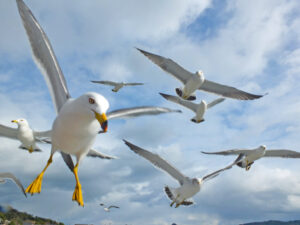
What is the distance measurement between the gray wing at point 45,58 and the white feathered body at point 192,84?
9.58 m

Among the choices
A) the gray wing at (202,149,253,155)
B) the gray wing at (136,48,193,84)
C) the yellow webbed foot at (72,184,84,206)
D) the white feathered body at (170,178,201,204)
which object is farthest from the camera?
the gray wing at (136,48,193,84)

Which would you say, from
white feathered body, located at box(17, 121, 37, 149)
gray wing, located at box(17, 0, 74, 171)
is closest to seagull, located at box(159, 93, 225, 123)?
white feathered body, located at box(17, 121, 37, 149)

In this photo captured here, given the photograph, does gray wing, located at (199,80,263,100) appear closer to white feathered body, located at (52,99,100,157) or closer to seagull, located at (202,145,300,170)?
seagull, located at (202,145,300,170)

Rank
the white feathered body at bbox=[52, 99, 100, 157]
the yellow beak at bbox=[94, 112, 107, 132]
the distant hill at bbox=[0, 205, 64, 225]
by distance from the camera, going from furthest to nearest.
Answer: the distant hill at bbox=[0, 205, 64, 225], the white feathered body at bbox=[52, 99, 100, 157], the yellow beak at bbox=[94, 112, 107, 132]

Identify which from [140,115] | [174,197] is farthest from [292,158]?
[140,115]

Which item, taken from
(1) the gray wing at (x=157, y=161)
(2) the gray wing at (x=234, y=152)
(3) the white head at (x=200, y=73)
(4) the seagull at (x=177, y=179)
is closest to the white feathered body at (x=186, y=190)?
(4) the seagull at (x=177, y=179)

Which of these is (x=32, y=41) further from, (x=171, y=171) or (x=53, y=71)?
(x=171, y=171)

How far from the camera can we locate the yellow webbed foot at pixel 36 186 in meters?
4.58

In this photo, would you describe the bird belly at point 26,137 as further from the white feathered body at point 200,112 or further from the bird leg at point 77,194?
the white feathered body at point 200,112

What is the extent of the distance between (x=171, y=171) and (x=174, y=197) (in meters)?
1.31

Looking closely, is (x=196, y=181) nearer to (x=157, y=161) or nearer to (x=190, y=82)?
(x=157, y=161)

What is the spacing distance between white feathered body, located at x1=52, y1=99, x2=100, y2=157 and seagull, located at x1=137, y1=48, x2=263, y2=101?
9.60m

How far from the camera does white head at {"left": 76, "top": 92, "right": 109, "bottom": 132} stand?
142 inches

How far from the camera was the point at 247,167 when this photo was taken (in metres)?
14.6
